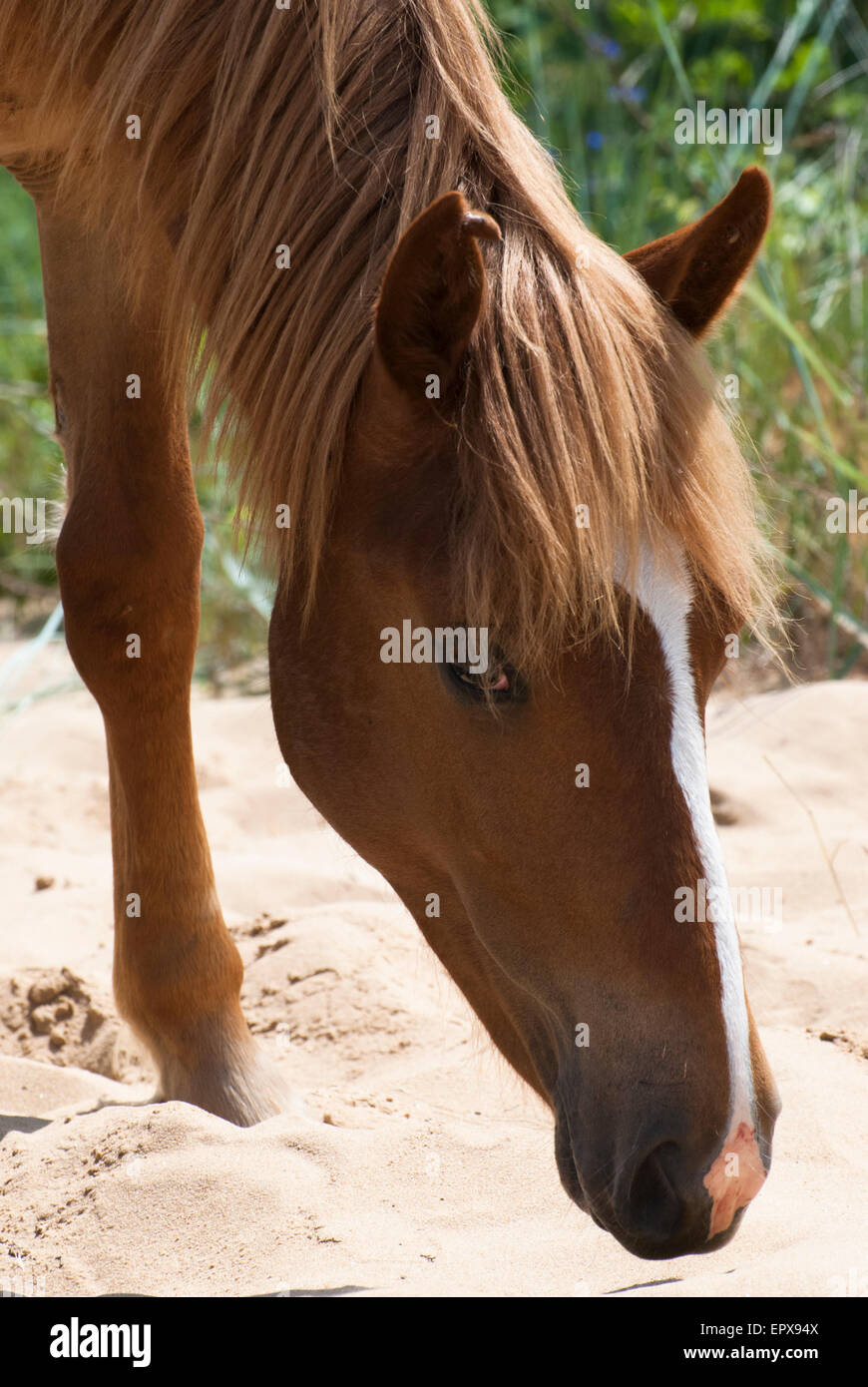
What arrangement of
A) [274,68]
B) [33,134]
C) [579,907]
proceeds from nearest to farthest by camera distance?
[579,907] → [274,68] → [33,134]

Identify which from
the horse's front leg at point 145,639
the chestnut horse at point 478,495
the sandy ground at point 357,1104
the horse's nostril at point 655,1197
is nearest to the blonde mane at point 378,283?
the chestnut horse at point 478,495

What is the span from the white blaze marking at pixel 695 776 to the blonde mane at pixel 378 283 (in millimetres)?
46

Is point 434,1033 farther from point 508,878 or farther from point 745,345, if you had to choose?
point 745,345

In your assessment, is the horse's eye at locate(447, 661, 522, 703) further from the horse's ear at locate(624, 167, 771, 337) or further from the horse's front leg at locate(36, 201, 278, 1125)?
the horse's front leg at locate(36, 201, 278, 1125)

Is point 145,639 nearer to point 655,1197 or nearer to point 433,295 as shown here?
point 433,295

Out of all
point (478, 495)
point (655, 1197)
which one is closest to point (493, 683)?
point (478, 495)

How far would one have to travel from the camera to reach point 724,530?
156 cm

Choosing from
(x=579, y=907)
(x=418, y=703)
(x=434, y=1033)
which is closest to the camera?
(x=579, y=907)

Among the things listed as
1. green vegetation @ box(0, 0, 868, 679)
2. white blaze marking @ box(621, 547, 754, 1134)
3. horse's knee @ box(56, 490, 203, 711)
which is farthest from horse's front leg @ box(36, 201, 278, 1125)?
green vegetation @ box(0, 0, 868, 679)

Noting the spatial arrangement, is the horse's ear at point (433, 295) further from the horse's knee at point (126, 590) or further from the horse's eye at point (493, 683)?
the horse's knee at point (126, 590)

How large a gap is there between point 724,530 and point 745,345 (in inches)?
138

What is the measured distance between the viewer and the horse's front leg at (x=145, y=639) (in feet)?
7.30

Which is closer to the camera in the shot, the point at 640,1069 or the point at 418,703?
the point at 640,1069

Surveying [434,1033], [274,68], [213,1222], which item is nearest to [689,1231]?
[213,1222]
